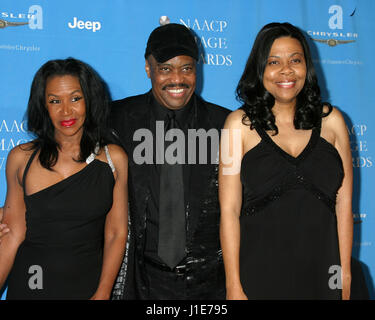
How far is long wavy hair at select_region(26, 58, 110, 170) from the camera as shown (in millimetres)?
1851

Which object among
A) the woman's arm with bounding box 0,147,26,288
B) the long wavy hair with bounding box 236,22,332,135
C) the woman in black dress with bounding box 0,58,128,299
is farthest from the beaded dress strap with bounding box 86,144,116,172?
the long wavy hair with bounding box 236,22,332,135

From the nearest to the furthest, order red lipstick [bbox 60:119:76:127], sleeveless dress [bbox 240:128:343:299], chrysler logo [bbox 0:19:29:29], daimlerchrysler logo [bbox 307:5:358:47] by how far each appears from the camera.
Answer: sleeveless dress [bbox 240:128:343:299]
red lipstick [bbox 60:119:76:127]
chrysler logo [bbox 0:19:29:29]
daimlerchrysler logo [bbox 307:5:358:47]

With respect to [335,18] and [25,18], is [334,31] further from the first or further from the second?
[25,18]

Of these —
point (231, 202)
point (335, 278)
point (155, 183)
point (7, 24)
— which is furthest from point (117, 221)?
point (7, 24)

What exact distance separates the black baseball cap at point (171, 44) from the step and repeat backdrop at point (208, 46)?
0.49 meters

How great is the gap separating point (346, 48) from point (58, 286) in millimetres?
2260

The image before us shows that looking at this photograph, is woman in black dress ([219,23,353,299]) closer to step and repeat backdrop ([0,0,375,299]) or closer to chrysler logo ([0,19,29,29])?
step and repeat backdrop ([0,0,375,299])

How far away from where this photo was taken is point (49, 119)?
1.89m

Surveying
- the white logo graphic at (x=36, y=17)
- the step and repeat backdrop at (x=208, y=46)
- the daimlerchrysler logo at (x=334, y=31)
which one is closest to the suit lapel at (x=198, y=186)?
the step and repeat backdrop at (x=208, y=46)

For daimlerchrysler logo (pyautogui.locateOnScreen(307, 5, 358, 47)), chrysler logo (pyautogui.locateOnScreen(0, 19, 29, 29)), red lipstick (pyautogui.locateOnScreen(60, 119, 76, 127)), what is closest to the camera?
red lipstick (pyautogui.locateOnScreen(60, 119, 76, 127))

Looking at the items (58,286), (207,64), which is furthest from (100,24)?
(58,286)

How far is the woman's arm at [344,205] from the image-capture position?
1.76 m
